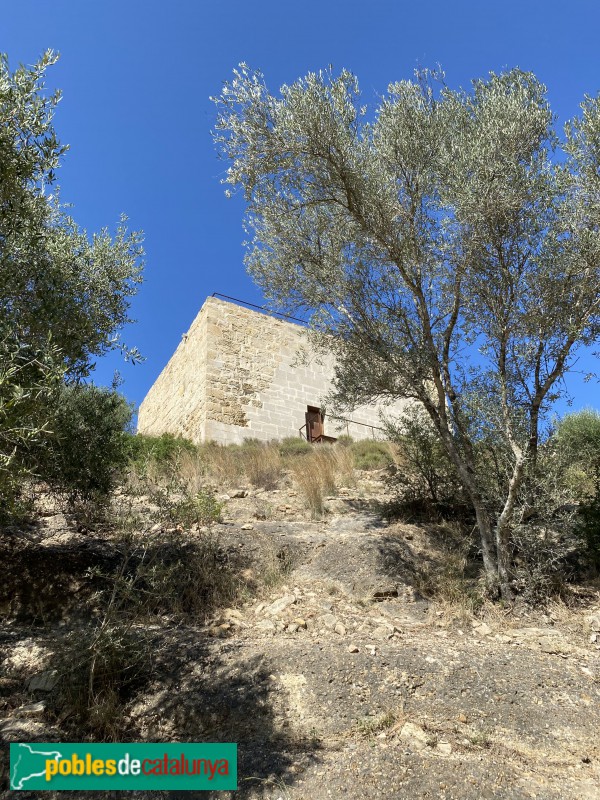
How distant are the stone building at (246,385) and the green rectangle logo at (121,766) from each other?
11091 mm

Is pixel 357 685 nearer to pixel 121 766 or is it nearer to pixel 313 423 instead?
pixel 121 766

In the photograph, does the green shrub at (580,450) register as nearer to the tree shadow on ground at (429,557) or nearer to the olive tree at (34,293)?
the tree shadow on ground at (429,557)

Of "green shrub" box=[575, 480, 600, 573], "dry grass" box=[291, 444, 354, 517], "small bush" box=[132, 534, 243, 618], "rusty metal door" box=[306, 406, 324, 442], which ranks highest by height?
"rusty metal door" box=[306, 406, 324, 442]

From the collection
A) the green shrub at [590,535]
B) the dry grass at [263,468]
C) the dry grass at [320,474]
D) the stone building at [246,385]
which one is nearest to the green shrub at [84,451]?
the dry grass at [320,474]

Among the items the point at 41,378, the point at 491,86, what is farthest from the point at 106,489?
Answer: the point at 491,86

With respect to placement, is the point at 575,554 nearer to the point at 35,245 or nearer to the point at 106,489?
the point at 106,489

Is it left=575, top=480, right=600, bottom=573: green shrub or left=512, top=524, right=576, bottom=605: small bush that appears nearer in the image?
left=512, top=524, right=576, bottom=605: small bush

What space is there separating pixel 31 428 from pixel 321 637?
360cm

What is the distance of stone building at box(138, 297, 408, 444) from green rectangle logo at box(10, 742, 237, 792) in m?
11.1

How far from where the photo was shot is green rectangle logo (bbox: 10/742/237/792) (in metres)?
3.62

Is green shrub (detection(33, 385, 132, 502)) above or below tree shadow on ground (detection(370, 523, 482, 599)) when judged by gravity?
above

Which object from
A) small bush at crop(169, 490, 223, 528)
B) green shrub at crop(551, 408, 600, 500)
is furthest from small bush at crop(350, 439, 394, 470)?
small bush at crop(169, 490, 223, 528)

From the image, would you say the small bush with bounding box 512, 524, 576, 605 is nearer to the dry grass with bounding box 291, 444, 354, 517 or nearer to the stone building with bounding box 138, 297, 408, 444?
the dry grass with bounding box 291, 444, 354, 517

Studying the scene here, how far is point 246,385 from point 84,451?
9.90 metres
